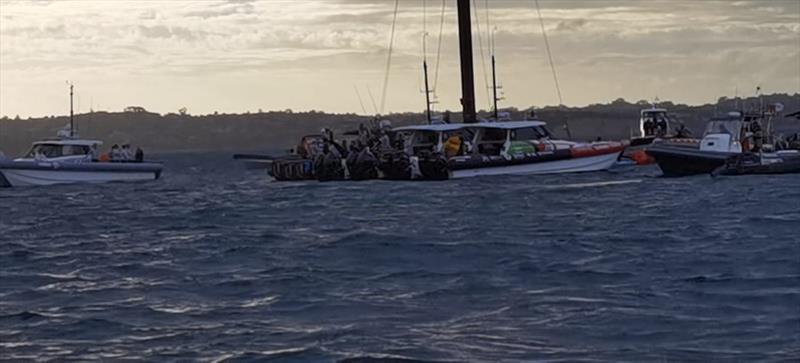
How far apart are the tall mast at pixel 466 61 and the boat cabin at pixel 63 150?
15197 millimetres

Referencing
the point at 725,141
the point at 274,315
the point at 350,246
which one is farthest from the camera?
the point at 725,141

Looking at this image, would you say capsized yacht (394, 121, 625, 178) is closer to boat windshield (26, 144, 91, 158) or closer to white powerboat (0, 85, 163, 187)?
white powerboat (0, 85, 163, 187)

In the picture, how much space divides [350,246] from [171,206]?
1873cm

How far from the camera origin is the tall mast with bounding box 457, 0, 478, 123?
59469 mm

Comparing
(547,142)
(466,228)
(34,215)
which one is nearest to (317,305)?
(466,228)

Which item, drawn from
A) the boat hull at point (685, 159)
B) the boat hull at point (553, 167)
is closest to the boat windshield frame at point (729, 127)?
the boat hull at point (685, 159)

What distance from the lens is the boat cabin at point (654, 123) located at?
7775 cm

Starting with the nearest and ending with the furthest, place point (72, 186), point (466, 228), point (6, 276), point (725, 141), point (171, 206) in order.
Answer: point (6, 276) → point (466, 228) → point (171, 206) → point (725, 141) → point (72, 186)

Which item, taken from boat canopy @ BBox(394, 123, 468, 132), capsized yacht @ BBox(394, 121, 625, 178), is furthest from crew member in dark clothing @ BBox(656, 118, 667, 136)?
boat canopy @ BBox(394, 123, 468, 132)

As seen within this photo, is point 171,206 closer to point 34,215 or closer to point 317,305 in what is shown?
point 34,215

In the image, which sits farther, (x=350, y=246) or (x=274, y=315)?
(x=350, y=246)

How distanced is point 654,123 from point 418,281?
192 feet

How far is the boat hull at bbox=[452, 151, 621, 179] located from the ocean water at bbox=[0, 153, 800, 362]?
32.7ft

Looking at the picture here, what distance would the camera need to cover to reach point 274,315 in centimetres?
1806
